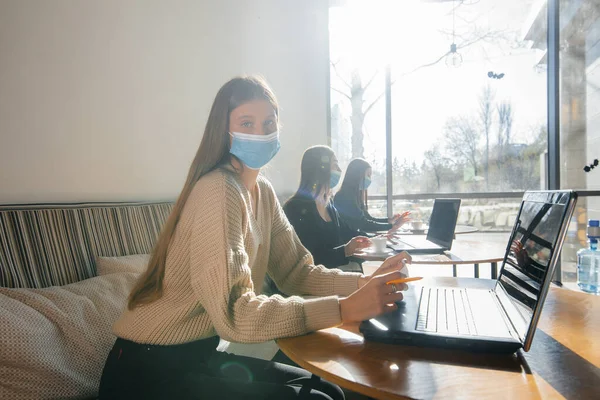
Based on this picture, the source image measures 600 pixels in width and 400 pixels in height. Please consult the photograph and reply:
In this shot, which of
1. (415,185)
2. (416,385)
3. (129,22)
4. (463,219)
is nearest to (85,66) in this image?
(129,22)

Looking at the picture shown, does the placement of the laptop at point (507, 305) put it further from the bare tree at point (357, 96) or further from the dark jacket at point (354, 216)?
the bare tree at point (357, 96)

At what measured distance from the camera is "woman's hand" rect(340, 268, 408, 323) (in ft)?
2.50

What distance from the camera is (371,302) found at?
0.76m

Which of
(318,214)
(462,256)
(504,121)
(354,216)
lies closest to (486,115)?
(504,121)

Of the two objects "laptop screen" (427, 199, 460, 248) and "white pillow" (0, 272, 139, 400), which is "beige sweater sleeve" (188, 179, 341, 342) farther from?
"laptop screen" (427, 199, 460, 248)

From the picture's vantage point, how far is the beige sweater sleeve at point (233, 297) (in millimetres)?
771

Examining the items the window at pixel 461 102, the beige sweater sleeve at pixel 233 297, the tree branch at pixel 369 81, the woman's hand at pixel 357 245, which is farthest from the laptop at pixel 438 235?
the tree branch at pixel 369 81

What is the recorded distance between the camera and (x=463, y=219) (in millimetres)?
3943

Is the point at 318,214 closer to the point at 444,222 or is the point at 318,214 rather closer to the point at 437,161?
the point at 444,222

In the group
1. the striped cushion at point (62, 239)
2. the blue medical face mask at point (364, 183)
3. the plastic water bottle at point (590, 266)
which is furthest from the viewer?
the blue medical face mask at point (364, 183)

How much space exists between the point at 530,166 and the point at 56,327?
156 inches

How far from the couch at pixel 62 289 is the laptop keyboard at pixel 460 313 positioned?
0.86 metres

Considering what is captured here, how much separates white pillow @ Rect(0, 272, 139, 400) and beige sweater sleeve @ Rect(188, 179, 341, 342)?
1.50ft

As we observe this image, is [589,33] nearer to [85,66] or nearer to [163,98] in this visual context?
[163,98]
